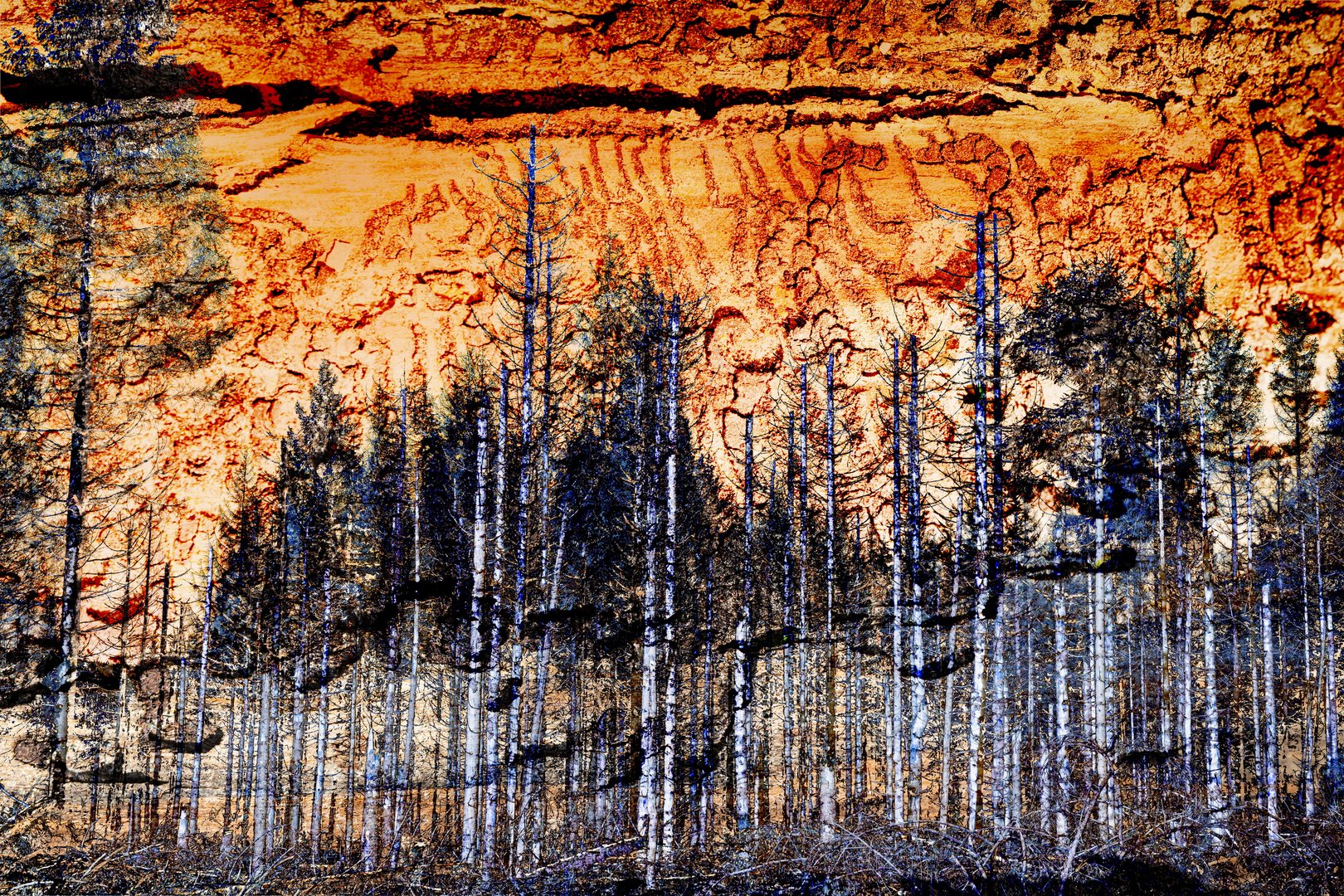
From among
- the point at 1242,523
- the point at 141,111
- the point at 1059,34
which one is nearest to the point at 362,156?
the point at 141,111

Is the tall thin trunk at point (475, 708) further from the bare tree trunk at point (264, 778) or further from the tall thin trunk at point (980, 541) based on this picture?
the tall thin trunk at point (980, 541)

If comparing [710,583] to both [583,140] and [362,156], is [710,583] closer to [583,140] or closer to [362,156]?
[583,140]

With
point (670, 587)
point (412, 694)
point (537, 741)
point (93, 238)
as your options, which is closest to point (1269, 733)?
point (670, 587)

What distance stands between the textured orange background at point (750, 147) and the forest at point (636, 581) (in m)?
5.75

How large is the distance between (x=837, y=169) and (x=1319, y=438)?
21592 millimetres

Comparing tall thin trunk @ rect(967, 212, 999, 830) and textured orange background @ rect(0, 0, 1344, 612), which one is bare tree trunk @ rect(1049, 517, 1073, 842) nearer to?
tall thin trunk @ rect(967, 212, 999, 830)

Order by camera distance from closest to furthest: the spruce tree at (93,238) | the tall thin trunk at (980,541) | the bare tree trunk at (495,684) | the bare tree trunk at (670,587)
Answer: the bare tree trunk at (495,684)
the bare tree trunk at (670,587)
the tall thin trunk at (980,541)
the spruce tree at (93,238)

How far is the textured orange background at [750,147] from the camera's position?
37.1 meters

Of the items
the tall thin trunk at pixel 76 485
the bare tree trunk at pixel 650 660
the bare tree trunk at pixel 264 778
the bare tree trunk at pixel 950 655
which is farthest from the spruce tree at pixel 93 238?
the bare tree trunk at pixel 950 655

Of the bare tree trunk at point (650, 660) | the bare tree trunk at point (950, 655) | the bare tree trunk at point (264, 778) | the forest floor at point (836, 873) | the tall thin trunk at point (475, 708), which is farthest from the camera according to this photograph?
the bare tree trunk at point (950, 655)

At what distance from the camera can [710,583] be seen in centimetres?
2261

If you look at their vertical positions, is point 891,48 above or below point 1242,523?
above

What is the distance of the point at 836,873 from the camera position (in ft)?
38.3

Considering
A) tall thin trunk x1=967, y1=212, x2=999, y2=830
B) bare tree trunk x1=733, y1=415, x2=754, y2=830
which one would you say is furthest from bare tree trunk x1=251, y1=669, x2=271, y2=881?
tall thin trunk x1=967, y1=212, x2=999, y2=830
